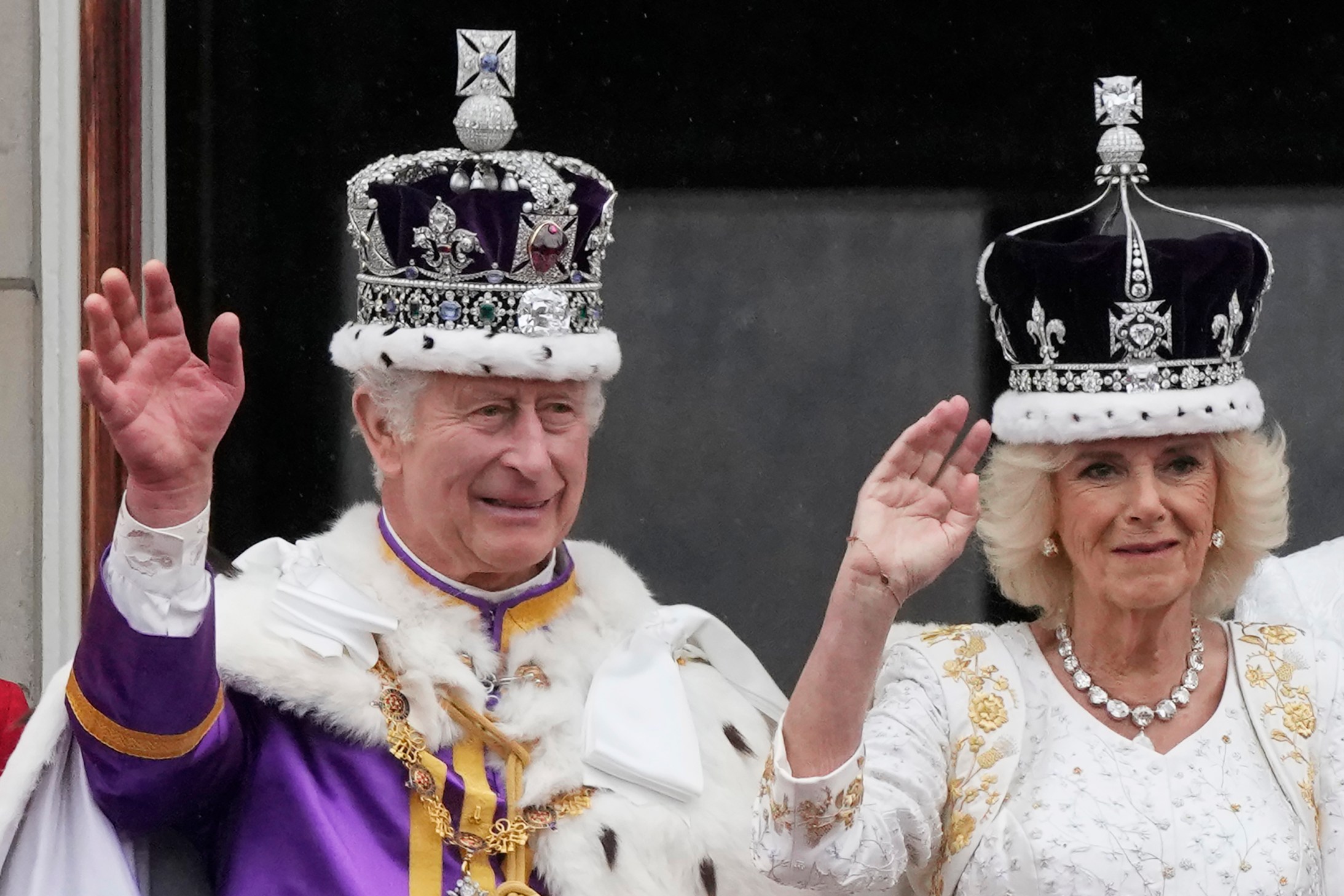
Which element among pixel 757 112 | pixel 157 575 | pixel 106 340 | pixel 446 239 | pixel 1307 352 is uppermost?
pixel 757 112

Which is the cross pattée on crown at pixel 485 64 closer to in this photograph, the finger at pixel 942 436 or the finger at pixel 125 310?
the finger at pixel 125 310

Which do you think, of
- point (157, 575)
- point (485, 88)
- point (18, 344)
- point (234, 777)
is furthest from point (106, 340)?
point (18, 344)

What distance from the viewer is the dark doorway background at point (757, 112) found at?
4.79m

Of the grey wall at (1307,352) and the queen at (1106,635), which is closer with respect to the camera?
the queen at (1106,635)

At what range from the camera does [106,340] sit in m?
2.75

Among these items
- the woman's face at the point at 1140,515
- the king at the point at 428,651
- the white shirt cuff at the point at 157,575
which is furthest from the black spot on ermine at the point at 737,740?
the white shirt cuff at the point at 157,575

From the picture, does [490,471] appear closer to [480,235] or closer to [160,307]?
[480,235]

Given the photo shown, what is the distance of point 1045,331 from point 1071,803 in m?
0.66

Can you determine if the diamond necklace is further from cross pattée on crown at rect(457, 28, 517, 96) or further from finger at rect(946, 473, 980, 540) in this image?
cross pattée on crown at rect(457, 28, 517, 96)

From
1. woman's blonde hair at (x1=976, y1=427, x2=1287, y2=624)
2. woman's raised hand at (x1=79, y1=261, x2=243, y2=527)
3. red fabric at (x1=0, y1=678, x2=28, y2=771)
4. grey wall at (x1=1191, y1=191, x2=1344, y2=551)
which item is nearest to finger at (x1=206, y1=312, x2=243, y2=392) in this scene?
→ woman's raised hand at (x1=79, y1=261, x2=243, y2=527)

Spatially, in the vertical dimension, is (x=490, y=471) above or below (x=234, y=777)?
above

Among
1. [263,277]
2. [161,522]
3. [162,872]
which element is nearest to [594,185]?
[161,522]

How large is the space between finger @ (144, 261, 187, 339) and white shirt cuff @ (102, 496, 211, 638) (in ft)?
0.75

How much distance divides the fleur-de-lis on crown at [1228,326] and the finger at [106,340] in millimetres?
1496
